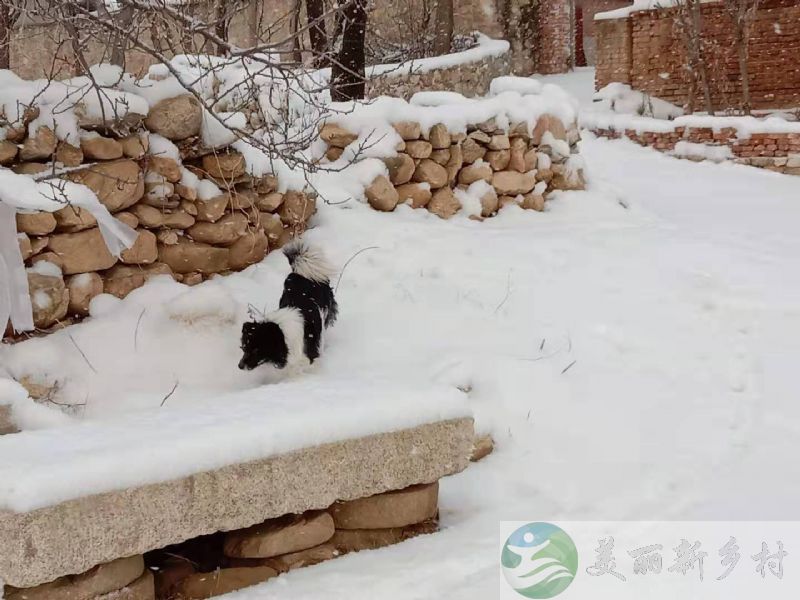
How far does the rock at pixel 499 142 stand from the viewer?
643 centimetres

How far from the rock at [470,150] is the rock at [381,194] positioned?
0.75 meters

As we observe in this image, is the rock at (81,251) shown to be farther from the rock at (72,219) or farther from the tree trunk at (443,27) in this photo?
the tree trunk at (443,27)

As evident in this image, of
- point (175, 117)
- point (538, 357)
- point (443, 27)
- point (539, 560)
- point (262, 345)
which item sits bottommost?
point (539, 560)

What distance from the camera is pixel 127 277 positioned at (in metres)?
4.55

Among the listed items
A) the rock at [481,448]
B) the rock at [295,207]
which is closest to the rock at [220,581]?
the rock at [481,448]

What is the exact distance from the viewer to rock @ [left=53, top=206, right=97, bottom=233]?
428 cm

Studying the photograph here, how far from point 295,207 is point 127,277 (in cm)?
122

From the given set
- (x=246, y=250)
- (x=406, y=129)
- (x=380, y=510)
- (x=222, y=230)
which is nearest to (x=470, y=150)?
(x=406, y=129)

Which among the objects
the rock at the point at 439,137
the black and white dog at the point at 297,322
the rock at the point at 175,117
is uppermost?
the rock at the point at 175,117

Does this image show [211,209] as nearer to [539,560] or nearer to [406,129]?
[406,129]

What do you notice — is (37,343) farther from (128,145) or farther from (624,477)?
(624,477)

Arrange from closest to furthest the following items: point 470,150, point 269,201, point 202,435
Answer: point 202,435 → point 269,201 → point 470,150

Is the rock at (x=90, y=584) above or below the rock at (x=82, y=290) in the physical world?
below

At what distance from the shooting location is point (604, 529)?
3.16 meters
